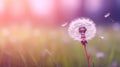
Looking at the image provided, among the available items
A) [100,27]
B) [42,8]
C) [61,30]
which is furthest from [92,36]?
[42,8]

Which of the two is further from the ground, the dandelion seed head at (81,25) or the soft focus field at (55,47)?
the dandelion seed head at (81,25)

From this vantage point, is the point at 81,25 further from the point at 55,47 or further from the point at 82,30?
the point at 55,47

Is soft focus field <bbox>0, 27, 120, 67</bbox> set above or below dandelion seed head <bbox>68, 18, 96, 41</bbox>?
below

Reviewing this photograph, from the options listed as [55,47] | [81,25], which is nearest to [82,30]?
[81,25]
